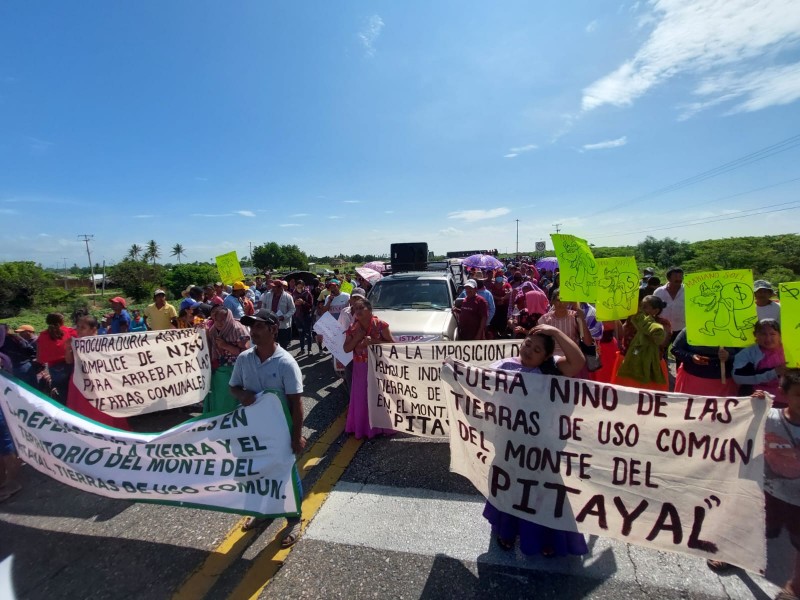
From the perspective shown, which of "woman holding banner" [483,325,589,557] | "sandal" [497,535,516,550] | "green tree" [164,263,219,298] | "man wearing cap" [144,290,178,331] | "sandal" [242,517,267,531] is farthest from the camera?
"green tree" [164,263,219,298]

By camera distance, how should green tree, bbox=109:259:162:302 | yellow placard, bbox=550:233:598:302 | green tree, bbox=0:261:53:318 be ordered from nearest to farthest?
yellow placard, bbox=550:233:598:302 → green tree, bbox=0:261:53:318 → green tree, bbox=109:259:162:302

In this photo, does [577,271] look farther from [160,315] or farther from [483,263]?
[483,263]

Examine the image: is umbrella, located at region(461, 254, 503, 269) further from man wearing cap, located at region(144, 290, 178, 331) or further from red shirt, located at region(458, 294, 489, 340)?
man wearing cap, located at region(144, 290, 178, 331)

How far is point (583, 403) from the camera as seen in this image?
2.54 m

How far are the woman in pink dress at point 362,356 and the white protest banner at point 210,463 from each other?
1.62 metres

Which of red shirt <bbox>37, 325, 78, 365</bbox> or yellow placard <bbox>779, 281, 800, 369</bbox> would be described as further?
red shirt <bbox>37, 325, 78, 365</bbox>

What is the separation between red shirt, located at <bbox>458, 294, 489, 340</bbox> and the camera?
19.7 ft

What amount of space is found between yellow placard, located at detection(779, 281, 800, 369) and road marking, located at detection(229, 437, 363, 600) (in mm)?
3736

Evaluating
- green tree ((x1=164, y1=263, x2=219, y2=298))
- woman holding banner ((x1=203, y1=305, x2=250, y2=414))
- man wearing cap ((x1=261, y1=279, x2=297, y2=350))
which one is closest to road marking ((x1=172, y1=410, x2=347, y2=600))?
woman holding banner ((x1=203, y1=305, x2=250, y2=414))

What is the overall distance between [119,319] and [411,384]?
16.3 feet

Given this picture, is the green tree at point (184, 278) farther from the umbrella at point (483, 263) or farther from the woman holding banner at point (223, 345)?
the woman holding banner at point (223, 345)

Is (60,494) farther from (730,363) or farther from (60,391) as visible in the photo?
(730,363)

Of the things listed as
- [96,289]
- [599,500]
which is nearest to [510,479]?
[599,500]

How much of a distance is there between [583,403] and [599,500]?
2.06 ft
